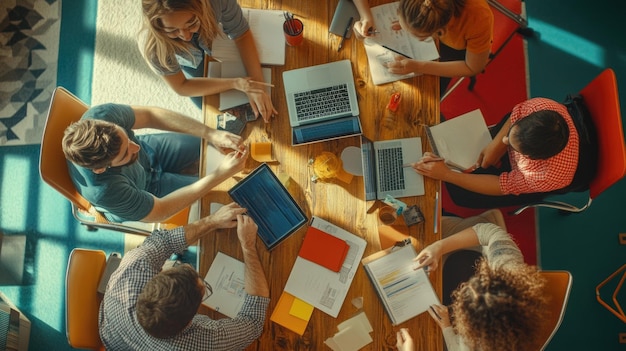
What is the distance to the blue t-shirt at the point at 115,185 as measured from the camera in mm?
1745

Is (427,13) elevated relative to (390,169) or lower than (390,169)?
elevated

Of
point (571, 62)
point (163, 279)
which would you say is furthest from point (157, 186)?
point (571, 62)

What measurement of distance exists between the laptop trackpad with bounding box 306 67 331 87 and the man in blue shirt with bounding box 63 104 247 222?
40 centimetres

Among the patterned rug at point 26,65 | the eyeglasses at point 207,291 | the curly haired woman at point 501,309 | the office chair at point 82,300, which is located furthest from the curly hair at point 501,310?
the patterned rug at point 26,65

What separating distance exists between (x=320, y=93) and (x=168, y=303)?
40.0 inches

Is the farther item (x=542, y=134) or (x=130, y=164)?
(x=130, y=164)

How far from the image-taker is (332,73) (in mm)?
1938

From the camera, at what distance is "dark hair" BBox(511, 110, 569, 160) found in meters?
1.69

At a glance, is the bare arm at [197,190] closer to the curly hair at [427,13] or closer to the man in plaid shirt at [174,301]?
the man in plaid shirt at [174,301]

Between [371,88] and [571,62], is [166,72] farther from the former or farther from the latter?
[571,62]

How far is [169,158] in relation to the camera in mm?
2221

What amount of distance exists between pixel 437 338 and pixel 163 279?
1.06 metres

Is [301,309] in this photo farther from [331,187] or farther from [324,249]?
[331,187]

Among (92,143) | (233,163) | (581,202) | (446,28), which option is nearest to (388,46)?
(446,28)
